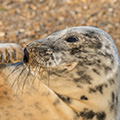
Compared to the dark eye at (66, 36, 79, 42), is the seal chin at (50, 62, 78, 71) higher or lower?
lower

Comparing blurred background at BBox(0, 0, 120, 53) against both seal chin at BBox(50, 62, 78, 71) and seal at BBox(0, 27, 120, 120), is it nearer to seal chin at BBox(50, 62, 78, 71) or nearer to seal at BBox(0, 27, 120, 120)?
seal at BBox(0, 27, 120, 120)

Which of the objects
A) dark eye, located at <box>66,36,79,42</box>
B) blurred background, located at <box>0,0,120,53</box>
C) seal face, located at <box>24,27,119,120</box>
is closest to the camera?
seal face, located at <box>24,27,119,120</box>

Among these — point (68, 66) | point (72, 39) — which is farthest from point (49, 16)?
point (68, 66)

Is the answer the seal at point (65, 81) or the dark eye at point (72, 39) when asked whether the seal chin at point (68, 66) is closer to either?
the seal at point (65, 81)

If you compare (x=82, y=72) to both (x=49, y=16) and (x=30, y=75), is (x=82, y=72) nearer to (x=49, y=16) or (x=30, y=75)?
(x=30, y=75)

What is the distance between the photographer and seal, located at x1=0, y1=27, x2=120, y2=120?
1980 mm

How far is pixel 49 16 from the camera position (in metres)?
5.46

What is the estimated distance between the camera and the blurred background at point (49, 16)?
4906 millimetres

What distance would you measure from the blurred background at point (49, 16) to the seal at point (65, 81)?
2.54 metres

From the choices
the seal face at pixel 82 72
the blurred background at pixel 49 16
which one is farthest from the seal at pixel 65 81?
the blurred background at pixel 49 16

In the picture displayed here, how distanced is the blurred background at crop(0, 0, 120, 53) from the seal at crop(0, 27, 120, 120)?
2.54m

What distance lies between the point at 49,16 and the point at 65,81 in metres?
3.62

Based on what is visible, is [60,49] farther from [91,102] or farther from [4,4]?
[4,4]

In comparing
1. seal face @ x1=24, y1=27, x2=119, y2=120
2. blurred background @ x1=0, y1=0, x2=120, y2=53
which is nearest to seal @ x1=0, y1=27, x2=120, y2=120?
seal face @ x1=24, y1=27, x2=119, y2=120
